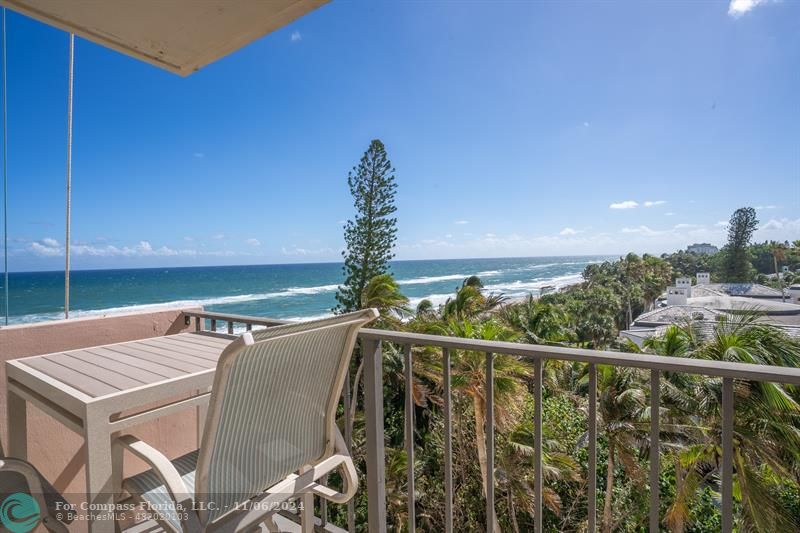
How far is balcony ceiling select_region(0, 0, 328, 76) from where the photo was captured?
145cm

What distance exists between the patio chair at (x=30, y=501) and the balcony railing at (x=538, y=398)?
0.88 metres

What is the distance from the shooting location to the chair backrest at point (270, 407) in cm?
88

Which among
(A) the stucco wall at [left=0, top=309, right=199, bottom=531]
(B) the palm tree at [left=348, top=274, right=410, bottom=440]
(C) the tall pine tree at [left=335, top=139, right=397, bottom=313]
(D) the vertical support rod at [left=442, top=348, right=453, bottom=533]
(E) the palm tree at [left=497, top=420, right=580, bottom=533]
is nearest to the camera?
(D) the vertical support rod at [left=442, top=348, right=453, bottom=533]

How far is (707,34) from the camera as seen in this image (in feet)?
84.9

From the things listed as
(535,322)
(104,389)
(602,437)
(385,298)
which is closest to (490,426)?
(104,389)

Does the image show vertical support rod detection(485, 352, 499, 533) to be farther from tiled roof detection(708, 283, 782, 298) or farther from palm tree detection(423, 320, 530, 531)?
tiled roof detection(708, 283, 782, 298)

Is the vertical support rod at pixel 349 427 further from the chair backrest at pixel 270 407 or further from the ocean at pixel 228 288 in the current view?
the ocean at pixel 228 288

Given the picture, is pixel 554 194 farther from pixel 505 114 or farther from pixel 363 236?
pixel 363 236

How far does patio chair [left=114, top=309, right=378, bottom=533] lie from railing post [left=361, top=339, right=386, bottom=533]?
29cm

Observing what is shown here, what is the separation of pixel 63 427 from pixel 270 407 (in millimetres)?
1785

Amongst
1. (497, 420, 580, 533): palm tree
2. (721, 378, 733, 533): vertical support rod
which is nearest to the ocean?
(497, 420, 580, 533): palm tree

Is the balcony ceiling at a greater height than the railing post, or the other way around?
the balcony ceiling

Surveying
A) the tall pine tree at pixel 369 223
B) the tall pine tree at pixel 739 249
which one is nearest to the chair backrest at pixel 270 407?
the tall pine tree at pixel 369 223

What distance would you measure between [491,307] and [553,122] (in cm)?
Answer: 2148
